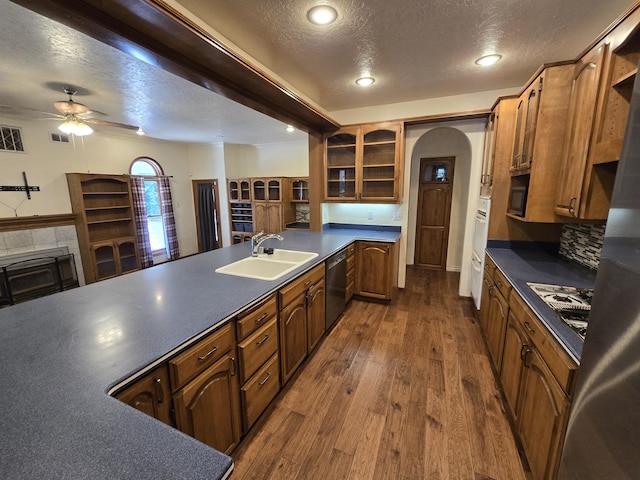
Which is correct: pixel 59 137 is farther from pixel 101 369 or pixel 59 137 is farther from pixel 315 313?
pixel 101 369

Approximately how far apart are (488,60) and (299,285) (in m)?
2.47

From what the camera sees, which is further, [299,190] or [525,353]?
[299,190]

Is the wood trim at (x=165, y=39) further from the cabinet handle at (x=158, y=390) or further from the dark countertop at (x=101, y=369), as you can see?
the cabinet handle at (x=158, y=390)

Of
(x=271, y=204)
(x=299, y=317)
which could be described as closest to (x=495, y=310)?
(x=299, y=317)

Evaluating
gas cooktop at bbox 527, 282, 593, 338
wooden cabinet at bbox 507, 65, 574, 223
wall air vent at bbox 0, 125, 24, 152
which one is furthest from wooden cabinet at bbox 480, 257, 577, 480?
wall air vent at bbox 0, 125, 24, 152

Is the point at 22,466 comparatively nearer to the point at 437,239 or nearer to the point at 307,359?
the point at 307,359

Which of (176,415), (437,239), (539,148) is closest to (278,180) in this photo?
(437,239)

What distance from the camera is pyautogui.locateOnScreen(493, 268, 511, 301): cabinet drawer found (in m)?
1.84

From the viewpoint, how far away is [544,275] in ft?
6.05

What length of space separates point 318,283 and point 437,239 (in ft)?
11.1

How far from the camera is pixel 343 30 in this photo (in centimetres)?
174

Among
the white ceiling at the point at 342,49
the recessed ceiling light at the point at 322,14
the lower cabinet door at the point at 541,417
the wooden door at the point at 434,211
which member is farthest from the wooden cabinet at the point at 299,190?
the lower cabinet door at the point at 541,417

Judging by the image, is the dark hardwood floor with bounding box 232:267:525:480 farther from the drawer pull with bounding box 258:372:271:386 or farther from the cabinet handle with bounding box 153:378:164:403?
the cabinet handle with bounding box 153:378:164:403

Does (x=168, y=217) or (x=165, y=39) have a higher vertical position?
(x=165, y=39)
